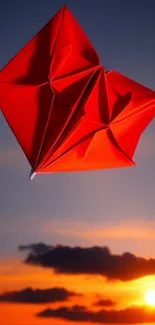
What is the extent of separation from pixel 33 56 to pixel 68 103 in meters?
2.41

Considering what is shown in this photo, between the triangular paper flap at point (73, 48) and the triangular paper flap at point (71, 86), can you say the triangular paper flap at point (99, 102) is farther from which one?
the triangular paper flap at point (73, 48)

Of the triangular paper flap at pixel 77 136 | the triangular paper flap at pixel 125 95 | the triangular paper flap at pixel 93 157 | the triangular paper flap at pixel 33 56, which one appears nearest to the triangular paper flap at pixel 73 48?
the triangular paper flap at pixel 33 56

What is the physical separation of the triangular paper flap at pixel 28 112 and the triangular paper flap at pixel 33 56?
16.5 inches

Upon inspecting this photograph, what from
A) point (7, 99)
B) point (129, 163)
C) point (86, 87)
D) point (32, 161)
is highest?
point (7, 99)

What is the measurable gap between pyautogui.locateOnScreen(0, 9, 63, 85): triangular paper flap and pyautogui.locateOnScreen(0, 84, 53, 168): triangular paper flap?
0.42m

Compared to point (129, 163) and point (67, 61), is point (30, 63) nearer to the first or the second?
point (67, 61)

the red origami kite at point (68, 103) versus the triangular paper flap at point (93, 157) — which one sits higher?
the red origami kite at point (68, 103)

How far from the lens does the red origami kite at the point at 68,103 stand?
55.8ft

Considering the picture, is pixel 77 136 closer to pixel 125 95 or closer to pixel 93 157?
pixel 93 157

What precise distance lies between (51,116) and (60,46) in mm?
2452

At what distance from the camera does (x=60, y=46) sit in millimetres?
17766

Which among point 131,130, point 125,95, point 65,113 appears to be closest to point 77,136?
point 65,113

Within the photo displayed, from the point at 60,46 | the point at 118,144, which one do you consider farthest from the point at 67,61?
the point at 118,144

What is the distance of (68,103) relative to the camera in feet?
55.9
